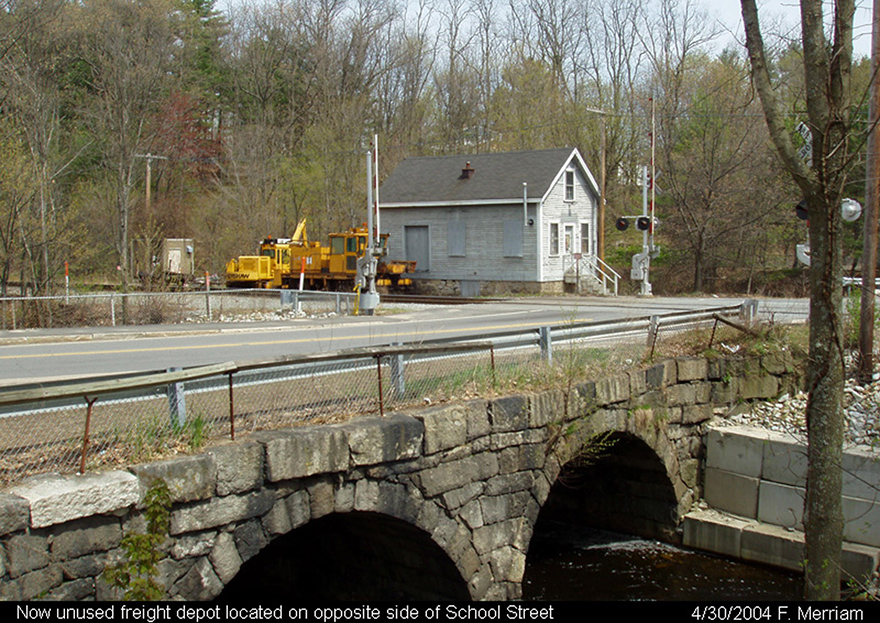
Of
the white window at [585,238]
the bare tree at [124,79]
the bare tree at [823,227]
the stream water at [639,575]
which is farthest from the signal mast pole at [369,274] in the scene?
the bare tree at [823,227]

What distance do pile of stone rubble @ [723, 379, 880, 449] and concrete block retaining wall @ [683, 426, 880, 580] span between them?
346 mm

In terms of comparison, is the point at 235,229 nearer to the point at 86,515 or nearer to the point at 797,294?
the point at 797,294

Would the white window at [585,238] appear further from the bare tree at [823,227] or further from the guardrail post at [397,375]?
the guardrail post at [397,375]

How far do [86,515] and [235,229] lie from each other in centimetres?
4009

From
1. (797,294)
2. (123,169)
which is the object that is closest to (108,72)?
(123,169)

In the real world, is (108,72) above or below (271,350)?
above

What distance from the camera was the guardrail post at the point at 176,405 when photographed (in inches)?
257

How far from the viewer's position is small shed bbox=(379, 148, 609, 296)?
34.1 meters

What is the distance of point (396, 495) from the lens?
7836mm

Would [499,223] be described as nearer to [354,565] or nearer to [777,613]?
[777,613]

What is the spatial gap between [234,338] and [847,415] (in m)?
11.1

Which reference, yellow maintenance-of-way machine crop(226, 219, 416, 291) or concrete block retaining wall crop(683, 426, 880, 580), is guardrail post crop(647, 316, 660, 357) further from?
yellow maintenance-of-way machine crop(226, 219, 416, 291)

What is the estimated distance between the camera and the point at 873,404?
1299 cm

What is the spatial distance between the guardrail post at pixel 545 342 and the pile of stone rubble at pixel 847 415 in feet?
14.5
